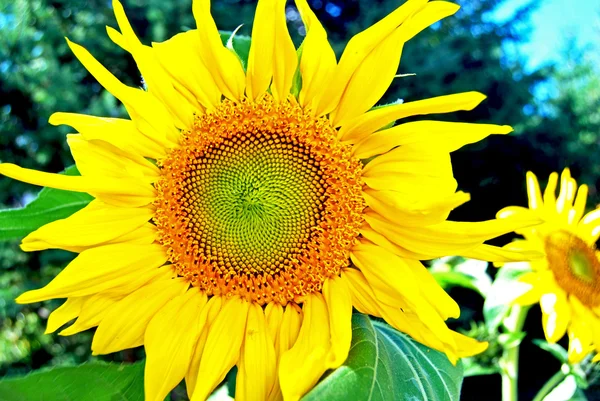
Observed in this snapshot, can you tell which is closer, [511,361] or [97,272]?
[97,272]

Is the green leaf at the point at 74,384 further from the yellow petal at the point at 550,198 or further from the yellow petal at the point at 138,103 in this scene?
the yellow petal at the point at 550,198

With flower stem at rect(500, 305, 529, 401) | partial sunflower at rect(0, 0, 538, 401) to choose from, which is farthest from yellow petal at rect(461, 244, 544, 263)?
flower stem at rect(500, 305, 529, 401)

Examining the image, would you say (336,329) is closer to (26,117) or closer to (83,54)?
(83,54)

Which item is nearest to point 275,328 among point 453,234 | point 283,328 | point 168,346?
point 283,328

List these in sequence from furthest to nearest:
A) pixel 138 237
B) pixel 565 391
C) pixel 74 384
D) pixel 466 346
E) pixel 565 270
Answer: pixel 565 270 → pixel 565 391 → pixel 138 237 → pixel 466 346 → pixel 74 384

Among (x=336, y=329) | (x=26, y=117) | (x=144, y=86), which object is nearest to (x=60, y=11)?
(x=26, y=117)

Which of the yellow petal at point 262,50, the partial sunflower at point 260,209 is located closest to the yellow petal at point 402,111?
the partial sunflower at point 260,209

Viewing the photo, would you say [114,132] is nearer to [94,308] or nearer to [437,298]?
[94,308]
